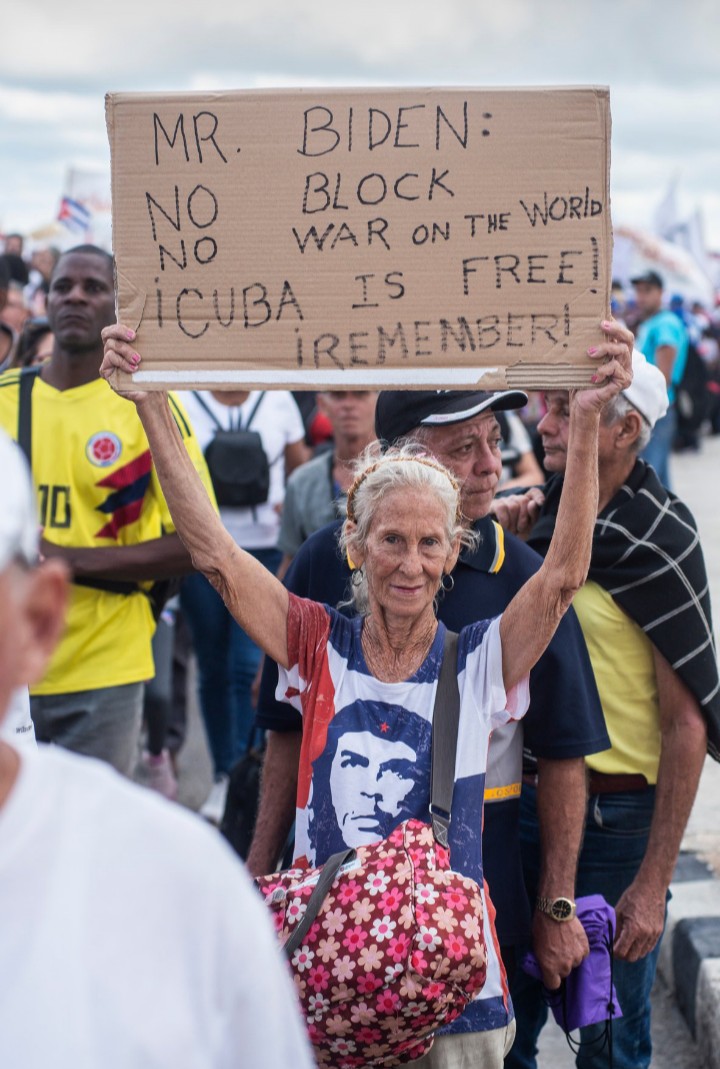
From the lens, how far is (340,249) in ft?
7.24

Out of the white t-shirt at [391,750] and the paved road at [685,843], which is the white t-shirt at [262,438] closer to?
the paved road at [685,843]

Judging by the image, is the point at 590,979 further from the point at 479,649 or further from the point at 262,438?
the point at 262,438

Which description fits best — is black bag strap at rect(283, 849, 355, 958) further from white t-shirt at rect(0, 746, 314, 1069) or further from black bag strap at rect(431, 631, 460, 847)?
white t-shirt at rect(0, 746, 314, 1069)

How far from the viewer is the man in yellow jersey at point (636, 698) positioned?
2.81m

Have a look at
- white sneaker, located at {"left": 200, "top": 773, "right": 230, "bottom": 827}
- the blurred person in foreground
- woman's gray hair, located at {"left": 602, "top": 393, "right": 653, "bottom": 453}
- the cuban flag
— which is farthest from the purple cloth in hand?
the cuban flag

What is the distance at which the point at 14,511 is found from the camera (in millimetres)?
1090

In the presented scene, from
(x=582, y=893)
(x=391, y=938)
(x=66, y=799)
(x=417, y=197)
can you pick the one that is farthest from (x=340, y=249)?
(x=582, y=893)

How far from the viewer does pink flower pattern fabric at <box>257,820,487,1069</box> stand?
1.98m

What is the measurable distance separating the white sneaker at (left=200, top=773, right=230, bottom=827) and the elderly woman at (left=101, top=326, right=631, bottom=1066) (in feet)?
9.66

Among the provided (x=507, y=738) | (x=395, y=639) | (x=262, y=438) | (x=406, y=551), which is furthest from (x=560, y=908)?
(x=262, y=438)

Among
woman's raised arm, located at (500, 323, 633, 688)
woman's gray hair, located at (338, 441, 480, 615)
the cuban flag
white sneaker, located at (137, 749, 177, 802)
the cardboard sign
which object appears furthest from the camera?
the cuban flag

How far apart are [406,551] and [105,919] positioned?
4.47 feet

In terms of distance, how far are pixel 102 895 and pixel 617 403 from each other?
6.73ft

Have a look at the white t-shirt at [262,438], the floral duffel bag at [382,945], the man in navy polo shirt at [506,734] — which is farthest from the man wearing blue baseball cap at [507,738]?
the white t-shirt at [262,438]
